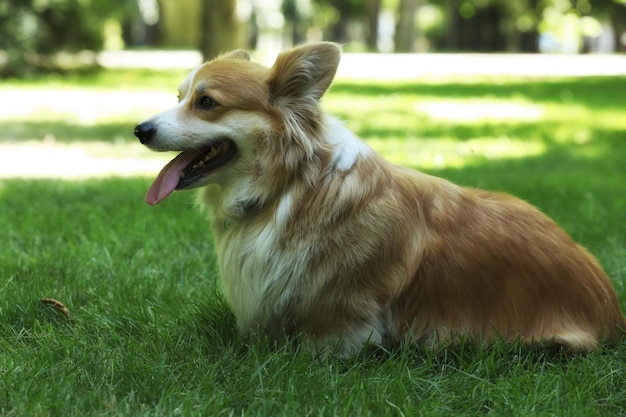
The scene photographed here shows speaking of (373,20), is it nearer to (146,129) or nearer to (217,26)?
(217,26)

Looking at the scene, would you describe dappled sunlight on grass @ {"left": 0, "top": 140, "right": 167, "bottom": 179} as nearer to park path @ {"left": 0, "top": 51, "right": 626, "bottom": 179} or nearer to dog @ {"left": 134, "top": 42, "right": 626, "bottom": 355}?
park path @ {"left": 0, "top": 51, "right": 626, "bottom": 179}

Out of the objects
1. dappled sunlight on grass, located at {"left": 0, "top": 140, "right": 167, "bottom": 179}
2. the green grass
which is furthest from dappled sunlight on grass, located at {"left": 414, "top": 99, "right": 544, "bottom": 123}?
dappled sunlight on grass, located at {"left": 0, "top": 140, "right": 167, "bottom": 179}

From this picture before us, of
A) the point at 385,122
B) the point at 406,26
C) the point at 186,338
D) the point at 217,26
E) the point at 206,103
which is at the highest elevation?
the point at 206,103

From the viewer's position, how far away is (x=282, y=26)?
67.1 meters

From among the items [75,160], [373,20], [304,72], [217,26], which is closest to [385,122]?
[217,26]

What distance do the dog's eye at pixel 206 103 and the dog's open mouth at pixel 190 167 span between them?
0.51 feet

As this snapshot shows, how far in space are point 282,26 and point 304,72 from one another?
2581 inches

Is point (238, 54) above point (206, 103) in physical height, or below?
above

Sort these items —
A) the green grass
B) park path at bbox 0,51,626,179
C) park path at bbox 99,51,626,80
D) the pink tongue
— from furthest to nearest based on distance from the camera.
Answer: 1. park path at bbox 99,51,626,80
2. park path at bbox 0,51,626,179
3. the pink tongue
4. the green grass

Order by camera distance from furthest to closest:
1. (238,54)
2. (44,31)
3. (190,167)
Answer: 1. (44,31)
2. (238,54)
3. (190,167)

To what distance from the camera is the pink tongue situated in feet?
11.2

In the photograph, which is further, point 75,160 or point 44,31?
point 44,31

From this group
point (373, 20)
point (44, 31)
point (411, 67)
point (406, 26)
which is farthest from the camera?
point (373, 20)

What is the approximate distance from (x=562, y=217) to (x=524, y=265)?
2933mm
